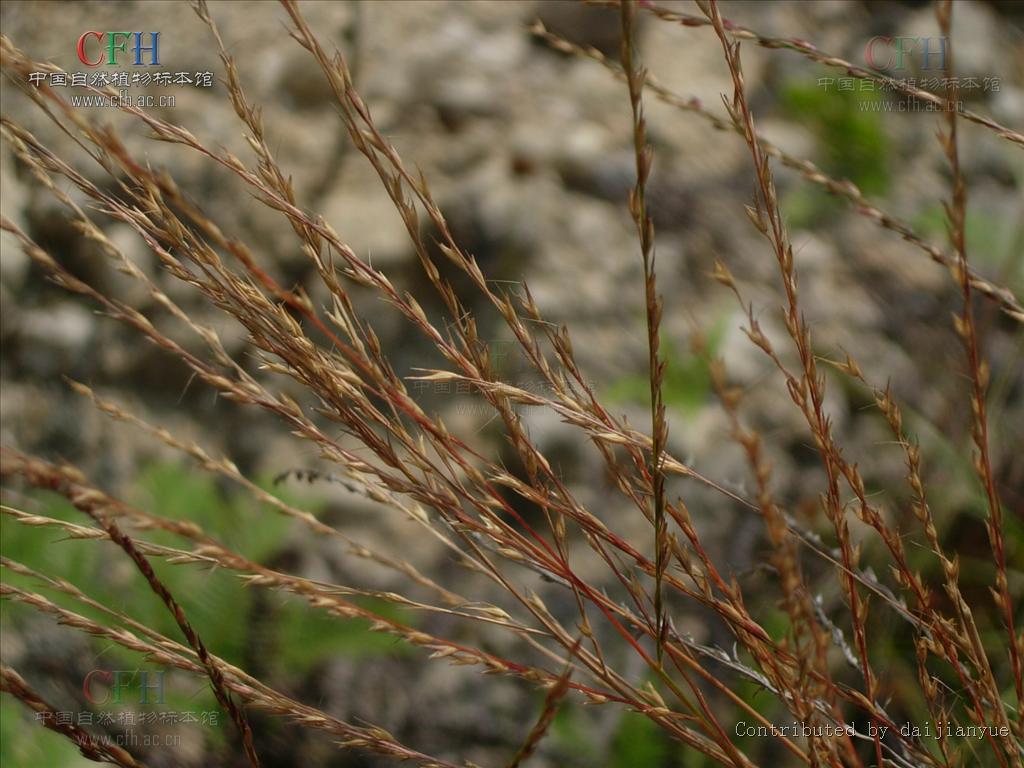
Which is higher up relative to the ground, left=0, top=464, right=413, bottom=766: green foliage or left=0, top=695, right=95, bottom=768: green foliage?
left=0, top=464, right=413, bottom=766: green foliage

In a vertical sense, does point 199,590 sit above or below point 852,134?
below

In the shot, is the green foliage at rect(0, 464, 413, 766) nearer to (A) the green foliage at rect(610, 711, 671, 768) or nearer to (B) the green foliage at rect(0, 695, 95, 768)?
(B) the green foliage at rect(0, 695, 95, 768)

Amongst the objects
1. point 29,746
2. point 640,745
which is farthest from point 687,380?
point 29,746

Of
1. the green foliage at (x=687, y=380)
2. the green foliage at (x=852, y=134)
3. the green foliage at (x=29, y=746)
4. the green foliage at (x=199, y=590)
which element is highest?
the green foliage at (x=852, y=134)

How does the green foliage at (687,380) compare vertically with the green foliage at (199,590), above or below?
A: above

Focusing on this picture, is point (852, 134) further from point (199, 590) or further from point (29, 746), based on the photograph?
point (29, 746)

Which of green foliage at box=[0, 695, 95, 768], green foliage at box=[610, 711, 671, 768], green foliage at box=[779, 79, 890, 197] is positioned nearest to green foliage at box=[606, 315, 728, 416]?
green foliage at box=[779, 79, 890, 197]

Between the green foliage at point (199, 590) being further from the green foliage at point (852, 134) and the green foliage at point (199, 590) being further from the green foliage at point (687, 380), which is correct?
the green foliage at point (852, 134)

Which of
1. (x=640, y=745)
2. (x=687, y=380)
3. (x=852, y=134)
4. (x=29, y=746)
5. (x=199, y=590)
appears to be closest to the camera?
(x=29, y=746)

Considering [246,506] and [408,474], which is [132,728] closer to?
[246,506]

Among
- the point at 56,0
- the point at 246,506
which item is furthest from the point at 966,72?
the point at 56,0

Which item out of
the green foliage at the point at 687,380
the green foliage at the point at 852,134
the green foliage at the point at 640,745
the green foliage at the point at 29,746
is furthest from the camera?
the green foliage at the point at 852,134

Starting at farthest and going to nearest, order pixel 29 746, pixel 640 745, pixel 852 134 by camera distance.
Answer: pixel 852 134, pixel 640 745, pixel 29 746

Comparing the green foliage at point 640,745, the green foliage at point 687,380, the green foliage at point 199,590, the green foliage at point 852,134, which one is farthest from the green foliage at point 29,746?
the green foliage at point 852,134
